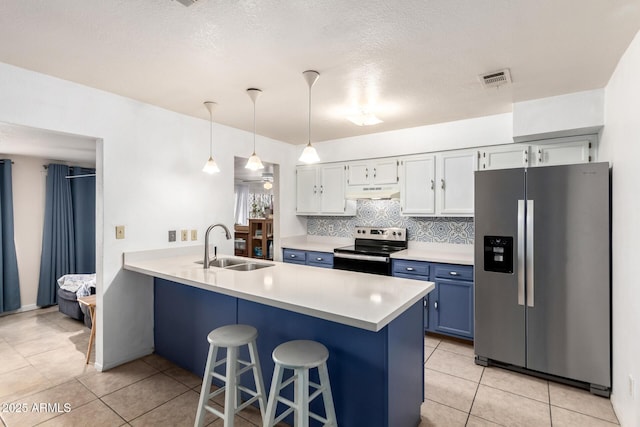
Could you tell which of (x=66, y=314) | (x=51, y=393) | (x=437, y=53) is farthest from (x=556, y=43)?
(x=66, y=314)

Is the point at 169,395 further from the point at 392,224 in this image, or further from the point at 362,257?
the point at 392,224

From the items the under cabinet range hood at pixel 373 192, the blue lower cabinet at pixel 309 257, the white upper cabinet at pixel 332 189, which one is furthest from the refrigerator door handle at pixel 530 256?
the white upper cabinet at pixel 332 189

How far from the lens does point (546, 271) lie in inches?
103

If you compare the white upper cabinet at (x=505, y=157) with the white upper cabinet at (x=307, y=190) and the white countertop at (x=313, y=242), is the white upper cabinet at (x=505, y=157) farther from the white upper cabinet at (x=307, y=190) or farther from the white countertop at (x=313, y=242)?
the white upper cabinet at (x=307, y=190)

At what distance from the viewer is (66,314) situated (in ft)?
13.7

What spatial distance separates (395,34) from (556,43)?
971 mm

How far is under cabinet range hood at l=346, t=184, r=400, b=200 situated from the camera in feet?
13.1

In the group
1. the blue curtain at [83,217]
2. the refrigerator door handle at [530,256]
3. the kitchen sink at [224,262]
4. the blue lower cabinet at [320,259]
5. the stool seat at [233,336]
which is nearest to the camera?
the stool seat at [233,336]

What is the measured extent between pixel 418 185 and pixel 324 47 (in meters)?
2.26

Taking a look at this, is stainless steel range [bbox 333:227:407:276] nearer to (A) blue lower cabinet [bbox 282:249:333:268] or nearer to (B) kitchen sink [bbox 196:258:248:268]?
(A) blue lower cabinet [bbox 282:249:333:268]

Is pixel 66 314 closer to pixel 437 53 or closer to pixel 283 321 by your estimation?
pixel 283 321

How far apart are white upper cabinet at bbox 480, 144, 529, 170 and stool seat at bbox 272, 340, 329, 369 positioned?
2.66 metres

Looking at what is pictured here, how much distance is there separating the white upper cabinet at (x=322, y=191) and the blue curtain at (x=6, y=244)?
3750 millimetres

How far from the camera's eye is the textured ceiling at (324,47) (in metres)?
1.62
